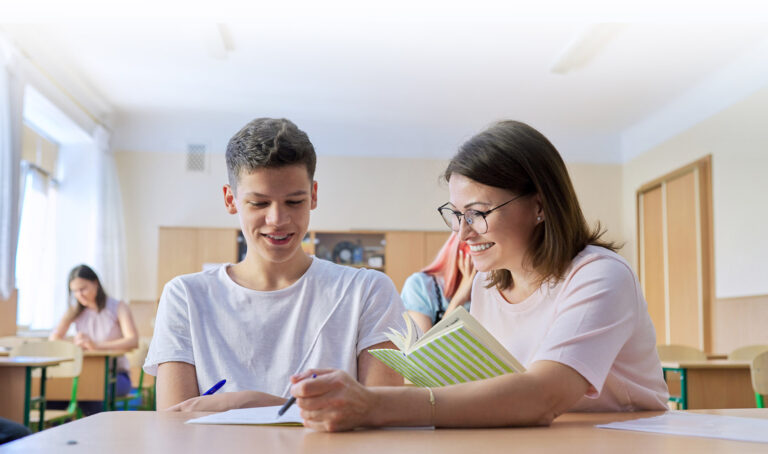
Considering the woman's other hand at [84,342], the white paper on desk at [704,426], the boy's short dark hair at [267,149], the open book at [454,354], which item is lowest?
the woman's other hand at [84,342]

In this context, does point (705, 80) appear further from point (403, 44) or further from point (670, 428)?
point (670, 428)

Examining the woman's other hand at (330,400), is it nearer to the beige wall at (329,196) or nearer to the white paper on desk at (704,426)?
the white paper on desk at (704,426)

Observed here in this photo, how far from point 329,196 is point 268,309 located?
779 centimetres

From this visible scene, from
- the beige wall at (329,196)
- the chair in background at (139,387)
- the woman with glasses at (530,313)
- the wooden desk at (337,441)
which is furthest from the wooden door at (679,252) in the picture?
the wooden desk at (337,441)

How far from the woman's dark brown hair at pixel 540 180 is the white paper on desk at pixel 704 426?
0.37 m

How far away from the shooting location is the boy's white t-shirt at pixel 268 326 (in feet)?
5.35

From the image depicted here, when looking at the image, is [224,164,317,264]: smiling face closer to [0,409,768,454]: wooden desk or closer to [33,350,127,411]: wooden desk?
[0,409,768,454]: wooden desk

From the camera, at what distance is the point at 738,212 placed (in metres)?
6.85

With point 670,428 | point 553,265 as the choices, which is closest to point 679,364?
point 553,265

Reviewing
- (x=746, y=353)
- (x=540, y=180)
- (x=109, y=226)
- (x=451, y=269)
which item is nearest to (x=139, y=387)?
(x=109, y=226)

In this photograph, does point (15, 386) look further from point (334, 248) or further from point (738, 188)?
point (738, 188)

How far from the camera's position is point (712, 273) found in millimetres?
7398

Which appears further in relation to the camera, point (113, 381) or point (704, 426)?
point (113, 381)

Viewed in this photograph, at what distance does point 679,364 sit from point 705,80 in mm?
4301
